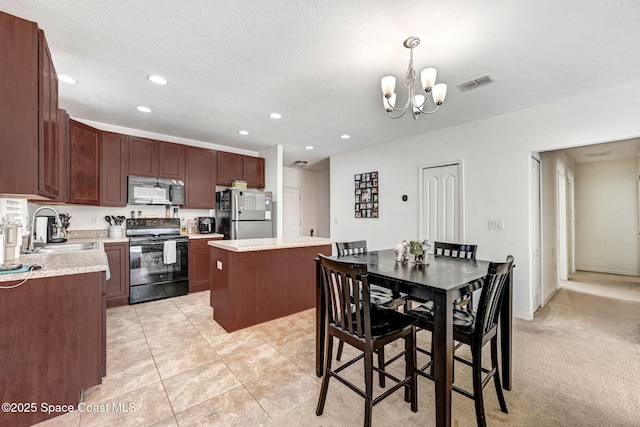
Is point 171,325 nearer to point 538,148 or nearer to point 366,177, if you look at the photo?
point 366,177

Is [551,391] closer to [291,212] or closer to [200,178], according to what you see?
[200,178]

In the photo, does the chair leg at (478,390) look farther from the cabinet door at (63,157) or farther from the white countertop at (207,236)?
the white countertop at (207,236)

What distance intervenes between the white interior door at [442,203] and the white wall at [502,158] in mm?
131

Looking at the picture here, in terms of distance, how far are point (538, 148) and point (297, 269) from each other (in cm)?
315

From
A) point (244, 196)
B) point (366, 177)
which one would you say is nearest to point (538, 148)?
point (366, 177)

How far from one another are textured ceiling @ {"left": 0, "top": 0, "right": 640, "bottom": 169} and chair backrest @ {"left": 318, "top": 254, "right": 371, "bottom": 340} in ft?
5.18

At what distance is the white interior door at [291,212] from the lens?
22.5ft

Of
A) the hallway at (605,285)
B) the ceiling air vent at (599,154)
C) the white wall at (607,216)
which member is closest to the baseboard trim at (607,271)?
the white wall at (607,216)

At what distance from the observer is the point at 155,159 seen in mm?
4023

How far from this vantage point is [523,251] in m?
3.20

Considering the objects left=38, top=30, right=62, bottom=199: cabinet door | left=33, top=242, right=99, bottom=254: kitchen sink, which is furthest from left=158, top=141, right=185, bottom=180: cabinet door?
left=38, top=30, right=62, bottom=199: cabinet door

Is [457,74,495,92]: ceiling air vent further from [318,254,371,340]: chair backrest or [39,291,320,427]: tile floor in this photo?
[39,291,320,427]: tile floor

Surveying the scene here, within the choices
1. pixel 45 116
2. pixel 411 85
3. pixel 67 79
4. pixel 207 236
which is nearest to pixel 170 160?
→ pixel 207 236

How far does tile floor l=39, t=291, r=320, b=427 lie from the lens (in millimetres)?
1642
